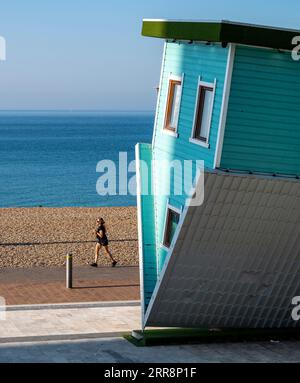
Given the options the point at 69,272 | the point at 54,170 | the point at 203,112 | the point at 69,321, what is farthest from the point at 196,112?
the point at 54,170

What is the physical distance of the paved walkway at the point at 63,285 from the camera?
1052 inches

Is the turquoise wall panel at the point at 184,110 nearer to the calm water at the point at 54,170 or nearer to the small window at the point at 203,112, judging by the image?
the small window at the point at 203,112

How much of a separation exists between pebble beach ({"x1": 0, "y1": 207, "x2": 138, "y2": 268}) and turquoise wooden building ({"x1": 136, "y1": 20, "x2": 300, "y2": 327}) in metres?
Answer: 9.82

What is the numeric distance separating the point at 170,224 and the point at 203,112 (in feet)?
10.8

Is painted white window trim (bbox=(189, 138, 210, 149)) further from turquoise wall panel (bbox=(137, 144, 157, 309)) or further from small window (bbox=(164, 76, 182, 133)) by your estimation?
turquoise wall panel (bbox=(137, 144, 157, 309))

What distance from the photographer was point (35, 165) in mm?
128375

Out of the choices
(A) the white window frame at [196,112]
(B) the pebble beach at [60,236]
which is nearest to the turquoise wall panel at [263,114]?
(A) the white window frame at [196,112]

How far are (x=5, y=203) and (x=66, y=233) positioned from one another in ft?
145

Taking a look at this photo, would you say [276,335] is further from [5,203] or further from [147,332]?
[5,203]

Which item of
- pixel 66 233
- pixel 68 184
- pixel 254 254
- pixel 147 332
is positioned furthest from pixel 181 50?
pixel 68 184

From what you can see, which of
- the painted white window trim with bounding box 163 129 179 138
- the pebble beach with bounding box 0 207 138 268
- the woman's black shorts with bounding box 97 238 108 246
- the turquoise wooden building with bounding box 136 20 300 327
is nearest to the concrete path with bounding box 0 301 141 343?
the turquoise wooden building with bounding box 136 20 300 327

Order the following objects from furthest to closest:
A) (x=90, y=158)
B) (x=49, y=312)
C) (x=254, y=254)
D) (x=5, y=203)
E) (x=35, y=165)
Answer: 1. (x=90, y=158)
2. (x=35, y=165)
3. (x=5, y=203)
4. (x=49, y=312)
5. (x=254, y=254)

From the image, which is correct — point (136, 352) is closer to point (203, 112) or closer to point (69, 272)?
point (203, 112)

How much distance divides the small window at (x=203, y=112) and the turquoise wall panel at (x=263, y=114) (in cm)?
71
